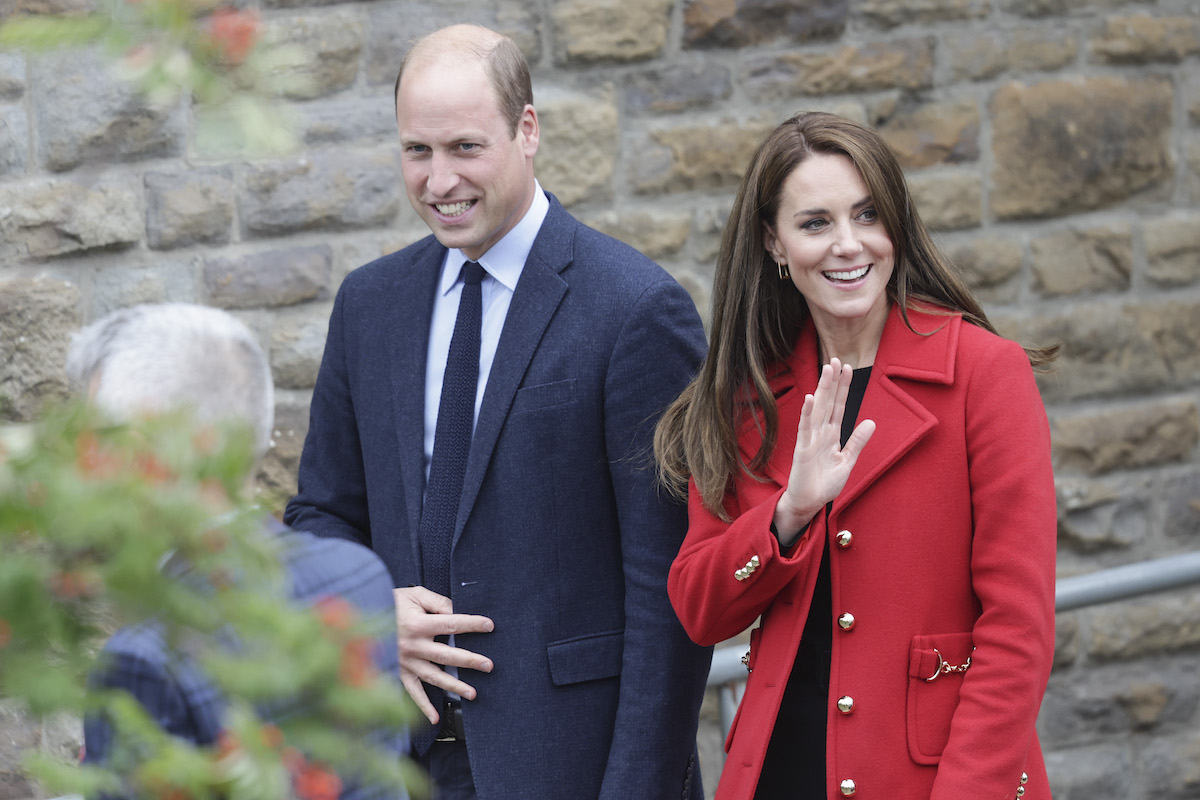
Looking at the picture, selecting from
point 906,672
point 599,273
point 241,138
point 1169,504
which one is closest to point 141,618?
point 241,138

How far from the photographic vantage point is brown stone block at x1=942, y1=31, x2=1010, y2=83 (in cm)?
364

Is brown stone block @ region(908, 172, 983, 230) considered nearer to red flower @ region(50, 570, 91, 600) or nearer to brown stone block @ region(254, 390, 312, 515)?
brown stone block @ region(254, 390, 312, 515)

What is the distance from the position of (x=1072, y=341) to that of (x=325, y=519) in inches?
97.4

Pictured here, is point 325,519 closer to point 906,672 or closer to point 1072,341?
point 906,672

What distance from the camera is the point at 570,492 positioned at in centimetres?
212

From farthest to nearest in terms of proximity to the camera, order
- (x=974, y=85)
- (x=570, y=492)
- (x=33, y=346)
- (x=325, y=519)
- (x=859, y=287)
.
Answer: (x=974, y=85) < (x=33, y=346) < (x=325, y=519) < (x=570, y=492) < (x=859, y=287)

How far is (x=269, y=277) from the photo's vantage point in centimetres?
330

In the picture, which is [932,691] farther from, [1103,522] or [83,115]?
[83,115]

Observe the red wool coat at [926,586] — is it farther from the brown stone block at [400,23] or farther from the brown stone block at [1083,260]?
the brown stone block at [1083,260]

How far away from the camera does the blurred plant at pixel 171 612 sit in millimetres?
585

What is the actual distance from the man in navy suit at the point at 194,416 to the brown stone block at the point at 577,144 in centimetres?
221

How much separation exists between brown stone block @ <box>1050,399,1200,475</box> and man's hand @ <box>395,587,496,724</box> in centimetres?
233

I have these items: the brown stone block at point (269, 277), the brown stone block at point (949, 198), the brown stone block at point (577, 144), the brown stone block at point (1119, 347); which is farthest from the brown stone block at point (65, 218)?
the brown stone block at point (1119, 347)

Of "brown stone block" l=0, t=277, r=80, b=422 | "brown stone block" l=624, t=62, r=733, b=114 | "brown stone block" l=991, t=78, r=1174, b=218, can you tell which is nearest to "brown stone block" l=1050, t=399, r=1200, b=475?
"brown stone block" l=991, t=78, r=1174, b=218
